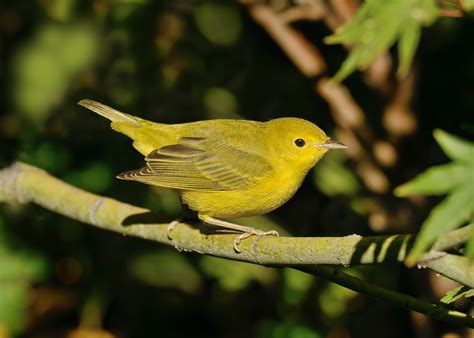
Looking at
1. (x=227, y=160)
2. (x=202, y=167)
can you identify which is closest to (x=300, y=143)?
(x=227, y=160)

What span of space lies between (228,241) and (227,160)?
88 cm

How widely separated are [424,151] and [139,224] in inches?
63.2

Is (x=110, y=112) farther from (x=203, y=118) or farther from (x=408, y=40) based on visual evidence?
(x=408, y=40)

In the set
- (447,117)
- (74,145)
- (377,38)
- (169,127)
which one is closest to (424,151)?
(447,117)

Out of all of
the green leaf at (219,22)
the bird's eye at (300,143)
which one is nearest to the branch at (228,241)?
the bird's eye at (300,143)

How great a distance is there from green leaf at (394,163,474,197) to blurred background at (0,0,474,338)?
8.32 feet

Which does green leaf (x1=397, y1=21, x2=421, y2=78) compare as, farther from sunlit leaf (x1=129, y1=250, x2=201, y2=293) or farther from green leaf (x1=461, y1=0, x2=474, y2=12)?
sunlit leaf (x1=129, y1=250, x2=201, y2=293)

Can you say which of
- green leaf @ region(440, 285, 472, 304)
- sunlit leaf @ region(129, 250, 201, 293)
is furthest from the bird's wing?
green leaf @ region(440, 285, 472, 304)

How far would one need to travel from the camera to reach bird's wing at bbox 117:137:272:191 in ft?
13.4

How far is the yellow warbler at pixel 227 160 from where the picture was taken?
13.3ft

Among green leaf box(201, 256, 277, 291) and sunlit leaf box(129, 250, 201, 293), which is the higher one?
green leaf box(201, 256, 277, 291)

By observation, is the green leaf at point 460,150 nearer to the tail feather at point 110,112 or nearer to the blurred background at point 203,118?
the blurred background at point 203,118

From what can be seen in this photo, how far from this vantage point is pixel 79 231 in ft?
16.5

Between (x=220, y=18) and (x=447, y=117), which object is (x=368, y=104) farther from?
(x=220, y=18)
